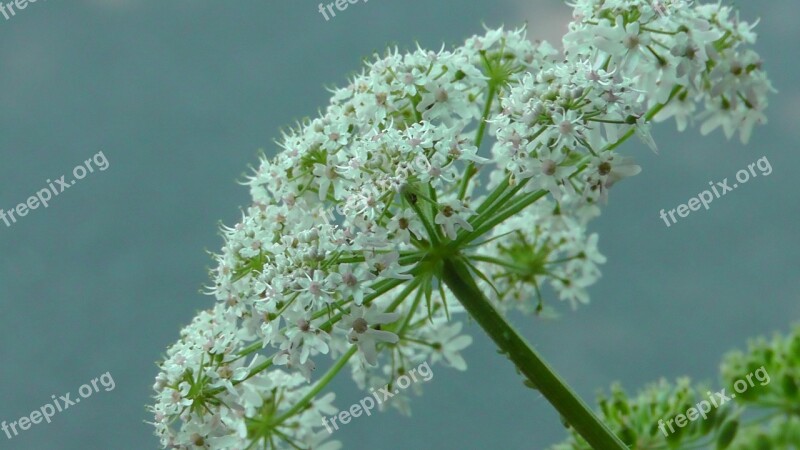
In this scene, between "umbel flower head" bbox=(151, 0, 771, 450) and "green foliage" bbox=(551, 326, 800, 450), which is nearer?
"umbel flower head" bbox=(151, 0, 771, 450)

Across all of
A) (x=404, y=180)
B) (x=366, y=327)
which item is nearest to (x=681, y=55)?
(x=404, y=180)

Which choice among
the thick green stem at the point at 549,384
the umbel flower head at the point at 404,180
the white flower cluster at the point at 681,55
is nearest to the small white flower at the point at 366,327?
the umbel flower head at the point at 404,180

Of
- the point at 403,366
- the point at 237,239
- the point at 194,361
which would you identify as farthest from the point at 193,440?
the point at 403,366

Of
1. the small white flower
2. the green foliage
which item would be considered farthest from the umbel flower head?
the green foliage

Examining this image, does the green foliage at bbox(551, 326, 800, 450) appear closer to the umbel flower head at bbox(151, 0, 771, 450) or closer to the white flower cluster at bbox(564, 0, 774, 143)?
the umbel flower head at bbox(151, 0, 771, 450)

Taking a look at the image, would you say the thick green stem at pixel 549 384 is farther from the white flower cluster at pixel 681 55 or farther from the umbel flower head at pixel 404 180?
the white flower cluster at pixel 681 55

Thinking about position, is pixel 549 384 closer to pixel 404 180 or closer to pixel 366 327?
pixel 366 327

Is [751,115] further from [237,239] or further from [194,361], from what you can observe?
[194,361]

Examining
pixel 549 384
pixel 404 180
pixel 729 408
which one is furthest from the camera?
pixel 729 408
